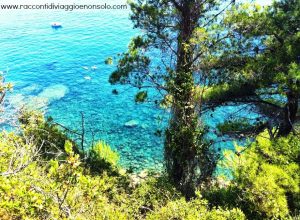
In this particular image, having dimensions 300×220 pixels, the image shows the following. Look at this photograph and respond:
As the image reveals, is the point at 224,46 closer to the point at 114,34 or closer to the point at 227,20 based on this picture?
the point at 227,20

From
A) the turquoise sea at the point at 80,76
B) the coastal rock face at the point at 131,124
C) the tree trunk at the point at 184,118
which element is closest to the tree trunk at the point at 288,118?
the tree trunk at the point at 184,118

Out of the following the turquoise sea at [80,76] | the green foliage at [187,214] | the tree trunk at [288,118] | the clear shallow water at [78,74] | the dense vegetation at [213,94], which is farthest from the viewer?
the clear shallow water at [78,74]

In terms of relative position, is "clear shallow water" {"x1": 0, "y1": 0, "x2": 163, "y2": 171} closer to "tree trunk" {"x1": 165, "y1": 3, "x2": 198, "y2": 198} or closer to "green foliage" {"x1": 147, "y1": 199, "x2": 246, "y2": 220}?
"tree trunk" {"x1": 165, "y1": 3, "x2": 198, "y2": 198}

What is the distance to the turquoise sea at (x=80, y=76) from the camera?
19609 mm

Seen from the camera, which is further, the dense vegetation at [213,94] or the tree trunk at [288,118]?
the tree trunk at [288,118]

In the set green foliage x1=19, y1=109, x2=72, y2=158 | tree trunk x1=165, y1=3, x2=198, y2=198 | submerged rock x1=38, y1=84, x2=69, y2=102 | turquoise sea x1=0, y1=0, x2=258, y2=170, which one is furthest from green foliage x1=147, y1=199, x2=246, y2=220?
submerged rock x1=38, y1=84, x2=69, y2=102

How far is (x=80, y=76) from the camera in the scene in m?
28.0

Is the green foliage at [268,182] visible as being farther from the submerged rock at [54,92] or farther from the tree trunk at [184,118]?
the submerged rock at [54,92]

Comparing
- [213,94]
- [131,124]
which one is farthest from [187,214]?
[131,124]

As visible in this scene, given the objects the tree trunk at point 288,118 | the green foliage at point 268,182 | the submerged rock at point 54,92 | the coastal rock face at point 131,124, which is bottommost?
the coastal rock face at point 131,124

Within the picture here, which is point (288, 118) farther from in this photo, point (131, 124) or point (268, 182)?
point (131, 124)

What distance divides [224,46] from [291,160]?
460 cm

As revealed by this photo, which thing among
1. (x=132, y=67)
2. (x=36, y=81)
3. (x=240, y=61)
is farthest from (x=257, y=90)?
(x=36, y=81)

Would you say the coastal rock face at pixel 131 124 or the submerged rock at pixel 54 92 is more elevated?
the submerged rock at pixel 54 92
